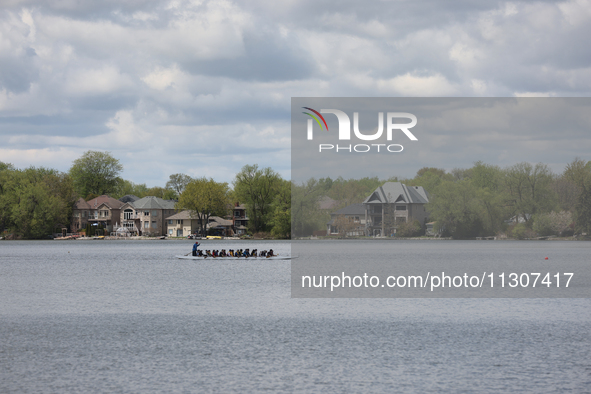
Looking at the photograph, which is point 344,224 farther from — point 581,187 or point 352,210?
point 581,187

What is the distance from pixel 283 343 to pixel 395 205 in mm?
125352

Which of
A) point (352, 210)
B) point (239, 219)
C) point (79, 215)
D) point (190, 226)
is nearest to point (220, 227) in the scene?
point (239, 219)

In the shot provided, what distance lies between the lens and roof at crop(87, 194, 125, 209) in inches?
6885

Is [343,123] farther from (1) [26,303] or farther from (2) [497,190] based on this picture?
(2) [497,190]

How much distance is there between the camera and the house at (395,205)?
→ 14488cm

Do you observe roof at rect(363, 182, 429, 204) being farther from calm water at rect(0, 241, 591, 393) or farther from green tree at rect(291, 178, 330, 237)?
calm water at rect(0, 241, 591, 393)

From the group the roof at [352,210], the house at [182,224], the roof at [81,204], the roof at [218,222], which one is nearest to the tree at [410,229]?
the roof at [352,210]

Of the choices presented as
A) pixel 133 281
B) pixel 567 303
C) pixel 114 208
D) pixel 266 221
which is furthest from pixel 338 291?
pixel 114 208

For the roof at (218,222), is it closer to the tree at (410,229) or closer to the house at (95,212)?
the house at (95,212)

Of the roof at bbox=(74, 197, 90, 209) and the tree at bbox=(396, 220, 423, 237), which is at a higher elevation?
the roof at bbox=(74, 197, 90, 209)

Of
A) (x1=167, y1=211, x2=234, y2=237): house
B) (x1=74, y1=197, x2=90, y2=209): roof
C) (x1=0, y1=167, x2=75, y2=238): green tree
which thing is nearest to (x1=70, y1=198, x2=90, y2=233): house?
(x1=74, y1=197, x2=90, y2=209): roof

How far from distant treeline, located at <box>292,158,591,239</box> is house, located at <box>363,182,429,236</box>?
555 centimetres

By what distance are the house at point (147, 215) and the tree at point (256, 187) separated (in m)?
39.6

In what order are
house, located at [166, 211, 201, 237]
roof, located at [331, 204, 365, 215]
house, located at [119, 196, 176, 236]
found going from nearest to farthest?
roof, located at [331, 204, 365, 215] < house, located at [166, 211, 201, 237] < house, located at [119, 196, 176, 236]
